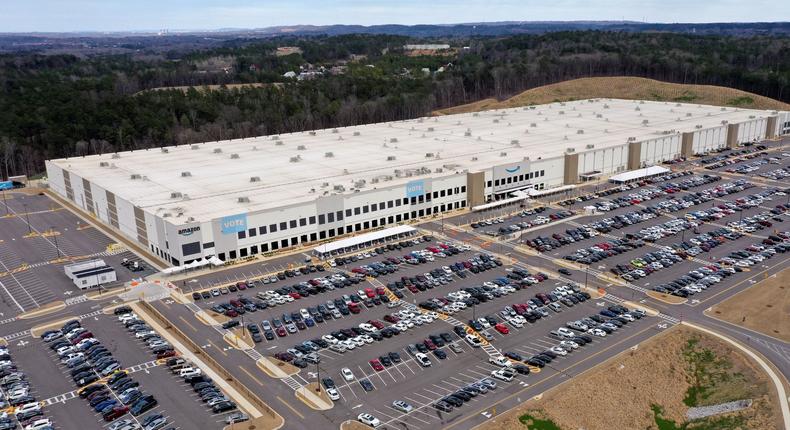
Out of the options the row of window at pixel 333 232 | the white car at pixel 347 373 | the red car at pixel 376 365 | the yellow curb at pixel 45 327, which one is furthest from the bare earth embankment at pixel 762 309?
the yellow curb at pixel 45 327

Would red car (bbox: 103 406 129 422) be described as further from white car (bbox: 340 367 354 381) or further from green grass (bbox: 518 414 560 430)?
green grass (bbox: 518 414 560 430)

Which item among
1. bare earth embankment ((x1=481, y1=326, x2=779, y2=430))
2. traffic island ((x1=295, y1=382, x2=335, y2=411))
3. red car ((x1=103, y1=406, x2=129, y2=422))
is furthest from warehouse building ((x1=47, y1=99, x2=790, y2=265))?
bare earth embankment ((x1=481, y1=326, x2=779, y2=430))

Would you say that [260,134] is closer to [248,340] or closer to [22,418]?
[248,340]

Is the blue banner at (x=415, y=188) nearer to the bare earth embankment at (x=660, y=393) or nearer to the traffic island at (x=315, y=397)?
the bare earth embankment at (x=660, y=393)

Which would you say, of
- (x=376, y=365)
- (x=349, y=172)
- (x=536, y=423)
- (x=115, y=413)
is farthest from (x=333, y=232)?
(x=536, y=423)

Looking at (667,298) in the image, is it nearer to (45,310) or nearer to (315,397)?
(315,397)

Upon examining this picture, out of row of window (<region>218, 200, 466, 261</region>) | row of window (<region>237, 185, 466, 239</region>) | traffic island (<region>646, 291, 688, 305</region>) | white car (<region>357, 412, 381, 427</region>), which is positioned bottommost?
traffic island (<region>646, 291, 688, 305</region>)
